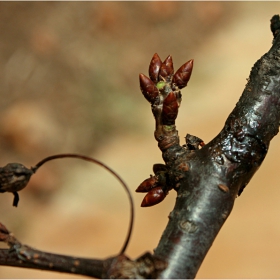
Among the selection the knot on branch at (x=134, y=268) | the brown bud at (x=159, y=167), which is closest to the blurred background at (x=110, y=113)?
the brown bud at (x=159, y=167)

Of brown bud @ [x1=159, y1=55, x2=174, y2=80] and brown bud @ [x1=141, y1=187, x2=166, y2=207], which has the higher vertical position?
brown bud @ [x1=159, y1=55, x2=174, y2=80]

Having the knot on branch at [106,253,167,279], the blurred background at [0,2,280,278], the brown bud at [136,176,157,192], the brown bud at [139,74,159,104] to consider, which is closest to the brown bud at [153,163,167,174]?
the brown bud at [136,176,157,192]

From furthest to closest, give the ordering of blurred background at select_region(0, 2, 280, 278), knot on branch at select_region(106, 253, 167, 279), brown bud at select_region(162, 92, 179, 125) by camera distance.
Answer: blurred background at select_region(0, 2, 280, 278)
brown bud at select_region(162, 92, 179, 125)
knot on branch at select_region(106, 253, 167, 279)

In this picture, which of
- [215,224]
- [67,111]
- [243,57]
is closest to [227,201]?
[215,224]

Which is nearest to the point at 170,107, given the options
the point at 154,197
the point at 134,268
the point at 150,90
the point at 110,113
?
the point at 150,90

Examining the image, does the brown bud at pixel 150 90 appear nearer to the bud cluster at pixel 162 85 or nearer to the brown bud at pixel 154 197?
the bud cluster at pixel 162 85

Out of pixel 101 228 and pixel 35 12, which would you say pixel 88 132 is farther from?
pixel 35 12

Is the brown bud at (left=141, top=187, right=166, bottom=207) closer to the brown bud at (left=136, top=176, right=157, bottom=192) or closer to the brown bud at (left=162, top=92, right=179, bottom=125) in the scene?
the brown bud at (left=136, top=176, right=157, bottom=192)
